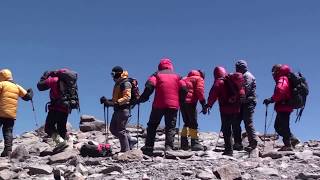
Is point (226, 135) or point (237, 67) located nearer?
point (226, 135)

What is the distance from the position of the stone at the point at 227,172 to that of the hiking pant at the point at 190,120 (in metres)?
4.35

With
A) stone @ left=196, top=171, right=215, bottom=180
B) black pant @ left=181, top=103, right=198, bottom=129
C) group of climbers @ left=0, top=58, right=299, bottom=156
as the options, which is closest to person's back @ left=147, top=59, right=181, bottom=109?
group of climbers @ left=0, top=58, right=299, bottom=156

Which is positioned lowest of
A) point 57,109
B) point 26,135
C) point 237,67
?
point 26,135

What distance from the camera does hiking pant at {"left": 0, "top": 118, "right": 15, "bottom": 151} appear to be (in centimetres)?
1533

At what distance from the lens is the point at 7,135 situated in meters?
15.4

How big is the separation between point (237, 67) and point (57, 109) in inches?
205

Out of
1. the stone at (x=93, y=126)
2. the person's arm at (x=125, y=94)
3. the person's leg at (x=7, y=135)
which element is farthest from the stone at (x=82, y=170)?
the stone at (x=93, y=126)

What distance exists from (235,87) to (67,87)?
4567 mm

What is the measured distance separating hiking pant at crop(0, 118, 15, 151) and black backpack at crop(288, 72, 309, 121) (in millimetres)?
7819

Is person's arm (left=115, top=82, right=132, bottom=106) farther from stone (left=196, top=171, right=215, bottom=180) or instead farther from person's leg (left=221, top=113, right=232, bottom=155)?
stone (left=196, top=171, right=215, bottom=180)

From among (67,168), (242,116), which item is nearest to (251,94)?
(242,116)

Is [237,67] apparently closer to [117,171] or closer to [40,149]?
[117,171]

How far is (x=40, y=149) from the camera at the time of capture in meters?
17.0

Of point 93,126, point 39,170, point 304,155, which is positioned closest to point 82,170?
point 39,170
